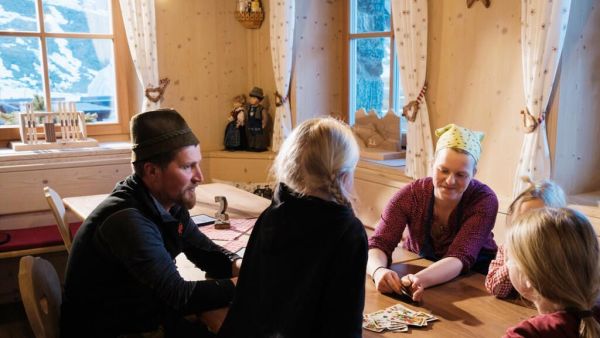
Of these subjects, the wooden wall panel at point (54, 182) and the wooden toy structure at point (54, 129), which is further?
the wooden toy structure at point (54, 129)

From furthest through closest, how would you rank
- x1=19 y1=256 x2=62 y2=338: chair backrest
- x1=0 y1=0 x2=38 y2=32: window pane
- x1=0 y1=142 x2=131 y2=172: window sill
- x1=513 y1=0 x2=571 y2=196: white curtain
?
x1=0 y1=0 x2=38 y2=32: window pane
x1=0 y1=142 x2=131 y2=172: window sill
x1=513 y1=0 x2=571 y2=196: white curtain
x1=19 y1=256 x2=62 y2=338: chair backrest

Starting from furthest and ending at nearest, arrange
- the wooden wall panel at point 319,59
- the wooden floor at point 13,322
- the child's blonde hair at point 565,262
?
the wooden wall panel at point 319,59
the wooden floor at point 13,322
the child's blonde hair at point 565,262

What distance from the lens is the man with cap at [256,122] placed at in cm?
428

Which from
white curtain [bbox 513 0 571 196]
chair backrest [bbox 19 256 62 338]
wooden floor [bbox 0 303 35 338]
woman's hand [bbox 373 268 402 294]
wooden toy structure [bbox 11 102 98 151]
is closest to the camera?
chair backrest [bbox 19 256 62 338]

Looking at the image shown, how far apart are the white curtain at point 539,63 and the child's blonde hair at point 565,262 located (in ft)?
5.10

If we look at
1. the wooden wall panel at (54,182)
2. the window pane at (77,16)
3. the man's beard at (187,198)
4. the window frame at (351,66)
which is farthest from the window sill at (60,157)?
the man's beard at (187,198)

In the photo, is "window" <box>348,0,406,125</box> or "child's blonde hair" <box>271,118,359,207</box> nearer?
"child's blonde hair" <box>271,118,359,207</box>

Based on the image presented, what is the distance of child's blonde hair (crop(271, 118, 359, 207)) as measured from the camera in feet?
4.09

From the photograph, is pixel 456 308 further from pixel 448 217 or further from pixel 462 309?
pixel 448 217

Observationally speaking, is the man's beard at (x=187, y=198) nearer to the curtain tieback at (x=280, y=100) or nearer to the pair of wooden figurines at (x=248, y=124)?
the curtain tieback at (x=280, y=100)

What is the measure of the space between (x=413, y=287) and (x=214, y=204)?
5.01 ft

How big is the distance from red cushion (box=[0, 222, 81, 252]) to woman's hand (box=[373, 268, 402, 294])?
233cm

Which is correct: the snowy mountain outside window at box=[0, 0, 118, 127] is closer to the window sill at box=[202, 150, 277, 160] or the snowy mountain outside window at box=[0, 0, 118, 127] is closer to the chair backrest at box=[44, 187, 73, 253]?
the window sill at box=[202, 150, 277, 160]

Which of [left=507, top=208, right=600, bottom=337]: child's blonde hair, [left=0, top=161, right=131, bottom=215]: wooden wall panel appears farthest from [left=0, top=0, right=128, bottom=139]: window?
[left=507, top=208, right=600, bottom=337]: child's blonde hair
